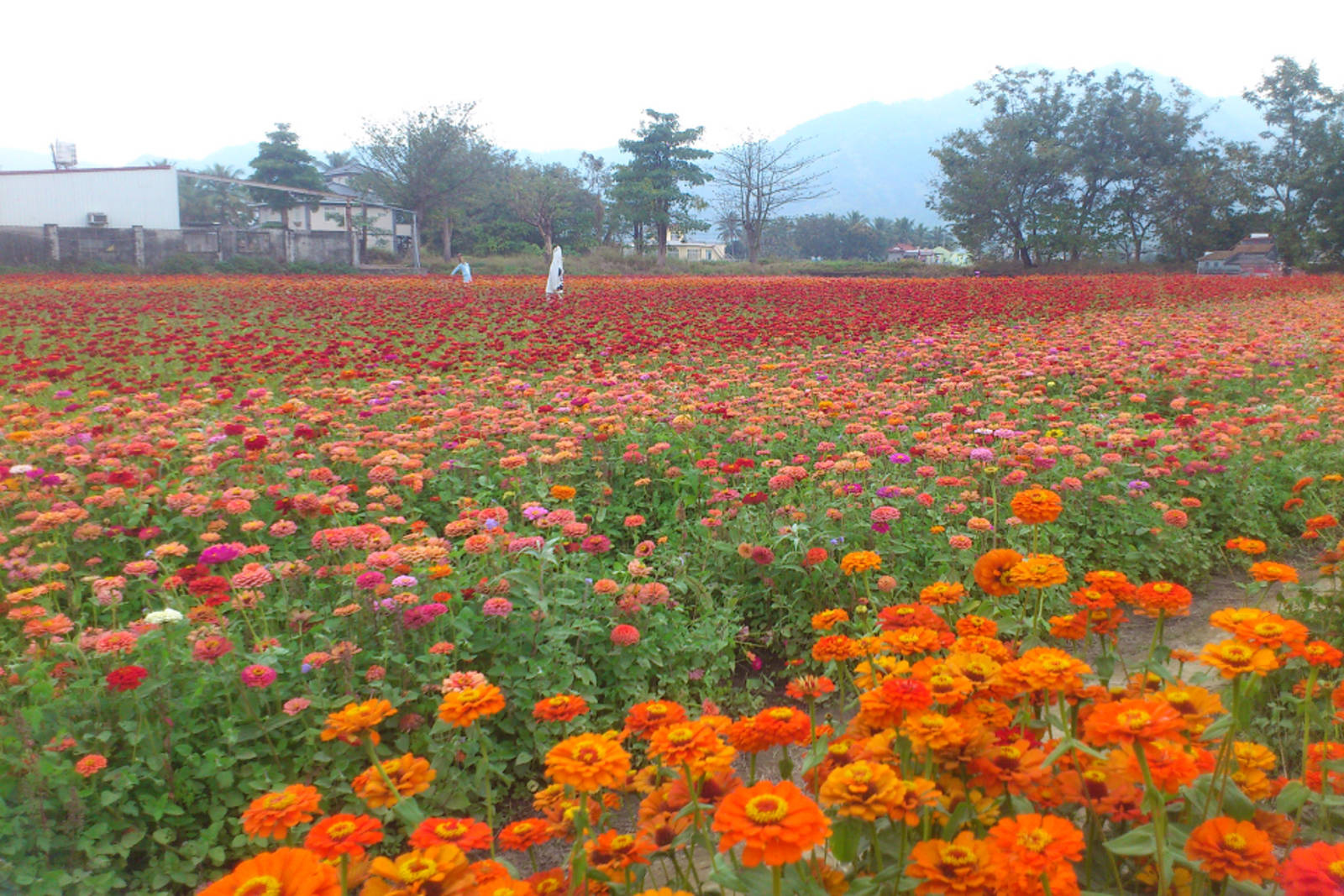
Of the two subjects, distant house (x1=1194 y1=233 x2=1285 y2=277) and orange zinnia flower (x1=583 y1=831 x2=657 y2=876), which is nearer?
orange zinnia flower (x1=583 y1=831 x2=657 y2=876)

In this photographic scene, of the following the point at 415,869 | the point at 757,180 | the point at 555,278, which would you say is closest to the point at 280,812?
the point at 415,869

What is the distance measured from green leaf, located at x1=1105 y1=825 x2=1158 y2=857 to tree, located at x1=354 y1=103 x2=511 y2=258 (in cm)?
4200

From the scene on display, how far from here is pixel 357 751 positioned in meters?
2.33

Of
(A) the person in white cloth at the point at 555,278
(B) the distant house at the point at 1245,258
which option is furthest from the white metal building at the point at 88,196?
(B) the distant house at the point at 1245,258

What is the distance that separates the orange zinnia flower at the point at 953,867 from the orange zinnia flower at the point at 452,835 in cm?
55

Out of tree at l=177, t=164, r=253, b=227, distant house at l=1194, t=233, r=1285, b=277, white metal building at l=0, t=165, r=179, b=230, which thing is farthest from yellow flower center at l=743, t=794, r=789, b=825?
tree at l=177, t=164, r=253, b=227

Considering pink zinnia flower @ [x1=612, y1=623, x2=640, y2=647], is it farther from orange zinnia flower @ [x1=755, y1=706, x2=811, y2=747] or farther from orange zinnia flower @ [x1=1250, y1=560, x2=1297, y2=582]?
orange zinnia flower @ [x1=1250, y1=560, x2=1297, y2=582]

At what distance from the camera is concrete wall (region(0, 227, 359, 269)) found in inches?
912

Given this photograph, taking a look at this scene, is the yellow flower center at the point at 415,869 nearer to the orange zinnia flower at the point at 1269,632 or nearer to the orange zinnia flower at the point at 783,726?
the orange zinnia flower at the point at 783,726

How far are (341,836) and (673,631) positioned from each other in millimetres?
1903

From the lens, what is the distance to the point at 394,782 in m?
1.25

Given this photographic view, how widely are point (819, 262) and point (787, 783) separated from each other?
39.3 m

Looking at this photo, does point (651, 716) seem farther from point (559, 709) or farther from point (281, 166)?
point (281, 166)

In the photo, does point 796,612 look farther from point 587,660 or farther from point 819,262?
point 819,262
